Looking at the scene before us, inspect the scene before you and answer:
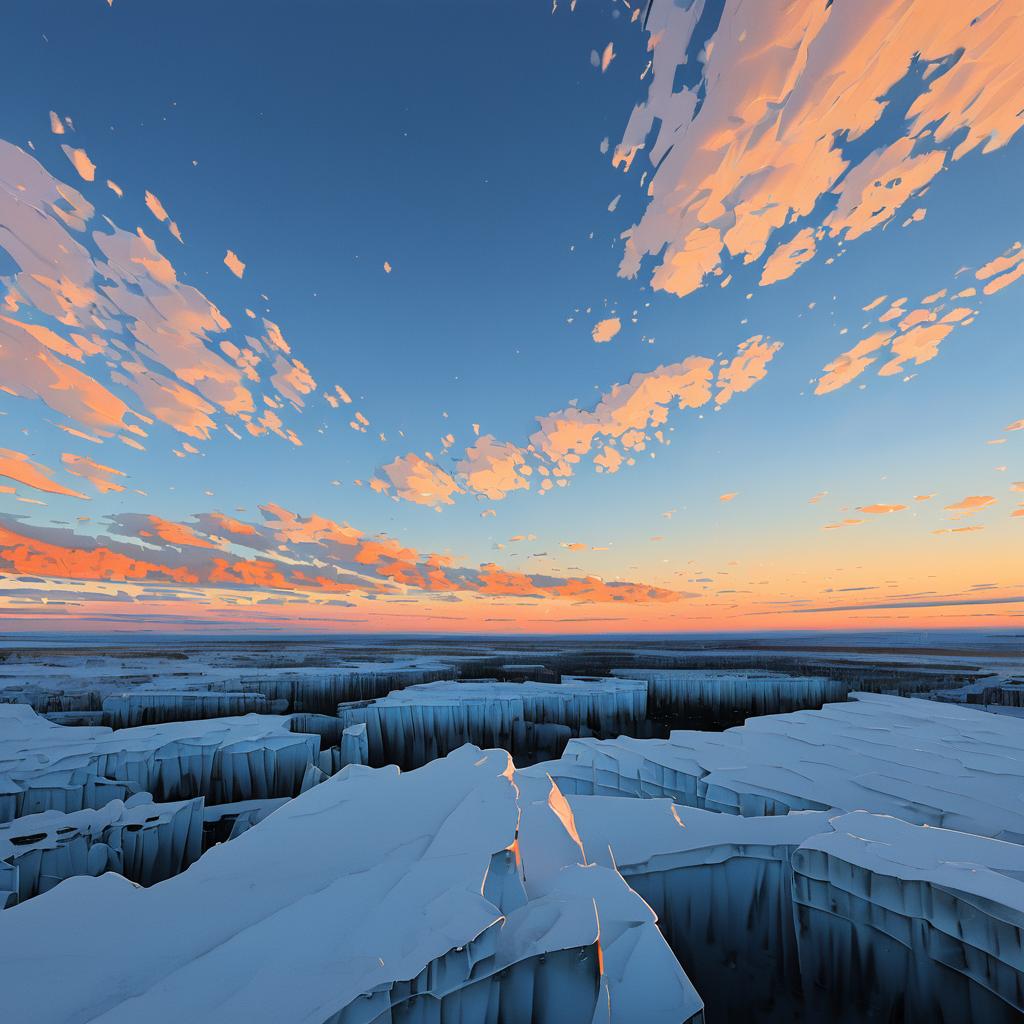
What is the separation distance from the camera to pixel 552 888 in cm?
362

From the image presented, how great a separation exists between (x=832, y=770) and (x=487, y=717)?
11171 millimetres

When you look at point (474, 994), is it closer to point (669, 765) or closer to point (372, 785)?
point (372, 785)

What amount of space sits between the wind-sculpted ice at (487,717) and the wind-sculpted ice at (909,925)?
41.7 ft

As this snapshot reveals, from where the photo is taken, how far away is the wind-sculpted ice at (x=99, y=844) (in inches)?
283

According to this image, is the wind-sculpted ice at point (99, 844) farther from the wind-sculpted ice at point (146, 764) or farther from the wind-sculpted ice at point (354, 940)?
the wind-sculpted ice at point (354, 940)


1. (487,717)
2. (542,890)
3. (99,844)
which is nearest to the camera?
(542,890)

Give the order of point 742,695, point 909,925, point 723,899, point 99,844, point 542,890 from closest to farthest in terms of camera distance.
Answer: point 542,890
point 909,925
point 723,899
point 99,844
point 742,695

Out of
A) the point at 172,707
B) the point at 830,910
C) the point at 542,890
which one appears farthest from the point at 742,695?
the point at 172,707

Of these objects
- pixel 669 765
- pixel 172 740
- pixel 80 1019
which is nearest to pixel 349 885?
pixel 80 1019

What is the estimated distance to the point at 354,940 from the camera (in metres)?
2.72

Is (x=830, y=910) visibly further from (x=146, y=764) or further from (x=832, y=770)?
(x=146, y=764)

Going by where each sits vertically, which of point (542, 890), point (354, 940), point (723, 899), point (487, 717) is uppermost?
point (354, 940)

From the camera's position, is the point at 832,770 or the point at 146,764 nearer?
the point at 832,770

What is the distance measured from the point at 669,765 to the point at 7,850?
10970 millimetres
